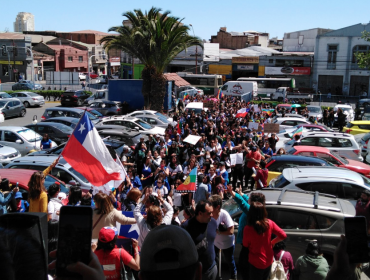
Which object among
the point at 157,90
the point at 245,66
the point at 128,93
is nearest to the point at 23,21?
the point at 245,66

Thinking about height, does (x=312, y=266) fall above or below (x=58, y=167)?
above

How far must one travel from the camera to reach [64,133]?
720 inches

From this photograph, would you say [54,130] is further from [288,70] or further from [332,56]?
[332,56]

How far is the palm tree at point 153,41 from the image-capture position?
25.9 metres

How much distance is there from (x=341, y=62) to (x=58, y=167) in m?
52.0

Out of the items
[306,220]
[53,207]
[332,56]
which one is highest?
[332,56]

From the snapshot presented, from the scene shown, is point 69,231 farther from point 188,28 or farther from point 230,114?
point 188,28

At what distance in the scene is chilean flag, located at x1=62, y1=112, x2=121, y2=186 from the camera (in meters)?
7.39

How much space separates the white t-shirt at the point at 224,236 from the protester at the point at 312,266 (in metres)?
1.23

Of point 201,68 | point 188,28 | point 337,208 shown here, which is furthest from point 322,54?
point 337,208

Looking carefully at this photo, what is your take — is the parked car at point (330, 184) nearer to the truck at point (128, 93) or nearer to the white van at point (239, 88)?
the truck at point (128, 93)

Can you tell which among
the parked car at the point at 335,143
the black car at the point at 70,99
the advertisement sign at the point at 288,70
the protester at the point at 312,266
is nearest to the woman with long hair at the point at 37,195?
the protester at the point at 312,266

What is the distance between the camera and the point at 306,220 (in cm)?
706

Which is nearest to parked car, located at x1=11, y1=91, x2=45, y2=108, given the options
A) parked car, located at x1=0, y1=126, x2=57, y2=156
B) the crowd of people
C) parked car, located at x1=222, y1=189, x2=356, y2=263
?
parked car, located at x1=0, y1=126, x2=57, y2=156
